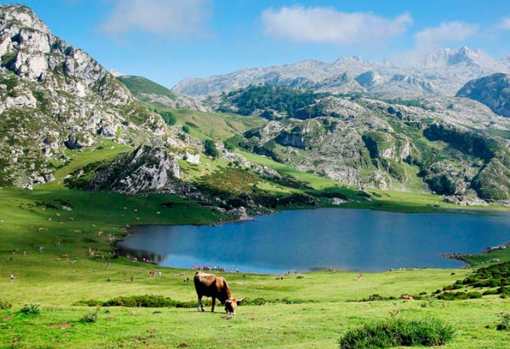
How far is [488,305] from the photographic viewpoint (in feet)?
114

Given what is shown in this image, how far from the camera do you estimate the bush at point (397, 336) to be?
18391 millimetres

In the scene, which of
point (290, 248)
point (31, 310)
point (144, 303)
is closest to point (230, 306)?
point (31, 310)

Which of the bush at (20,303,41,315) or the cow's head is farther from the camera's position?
the cow's head

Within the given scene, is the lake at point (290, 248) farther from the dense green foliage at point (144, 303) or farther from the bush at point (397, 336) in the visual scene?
the bush at point (397, 336)

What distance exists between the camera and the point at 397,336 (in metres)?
19.1

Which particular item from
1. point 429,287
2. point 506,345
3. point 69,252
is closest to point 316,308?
point 506,345

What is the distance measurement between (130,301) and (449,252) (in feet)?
487

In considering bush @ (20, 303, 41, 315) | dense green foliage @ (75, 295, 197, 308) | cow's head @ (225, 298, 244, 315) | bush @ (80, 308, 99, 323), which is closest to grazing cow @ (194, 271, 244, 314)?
cow's head @ (225, 298, 244, 315)

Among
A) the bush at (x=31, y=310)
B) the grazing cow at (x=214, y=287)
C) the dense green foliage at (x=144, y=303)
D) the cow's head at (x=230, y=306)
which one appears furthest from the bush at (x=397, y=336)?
the dense green foliage at (x=144, y=303)

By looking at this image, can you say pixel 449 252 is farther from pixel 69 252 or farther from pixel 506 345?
pixel 506 345

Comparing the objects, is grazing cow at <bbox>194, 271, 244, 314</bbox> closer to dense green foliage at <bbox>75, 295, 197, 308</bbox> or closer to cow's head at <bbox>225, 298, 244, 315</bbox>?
cow's head at <bbox>225, 298, 244, 315</bbox>

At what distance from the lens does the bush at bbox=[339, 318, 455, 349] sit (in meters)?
18.4

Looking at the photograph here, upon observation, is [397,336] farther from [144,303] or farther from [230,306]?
[144,303]

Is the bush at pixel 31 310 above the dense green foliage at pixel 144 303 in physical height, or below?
above
